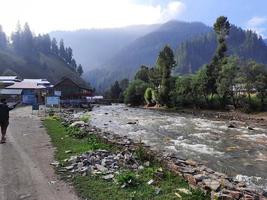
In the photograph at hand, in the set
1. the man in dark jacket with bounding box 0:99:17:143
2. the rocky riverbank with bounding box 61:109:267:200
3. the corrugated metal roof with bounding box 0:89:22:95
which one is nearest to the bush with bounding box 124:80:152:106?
the corrugated metal roof with bounding box 0:89:22:95

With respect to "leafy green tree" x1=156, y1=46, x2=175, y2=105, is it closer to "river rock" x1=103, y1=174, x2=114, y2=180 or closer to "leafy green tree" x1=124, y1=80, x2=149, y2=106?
"leafy green tree" x1=124, y1=80, x2=149, y2=106

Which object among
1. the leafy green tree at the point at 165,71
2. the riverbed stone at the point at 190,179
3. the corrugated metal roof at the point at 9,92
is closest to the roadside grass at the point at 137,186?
the riverbed stone at the point at 190,179

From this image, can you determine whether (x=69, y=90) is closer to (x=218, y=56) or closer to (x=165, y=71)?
(x=165, y=71)

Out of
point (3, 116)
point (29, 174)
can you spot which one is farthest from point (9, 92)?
point (29, 174)

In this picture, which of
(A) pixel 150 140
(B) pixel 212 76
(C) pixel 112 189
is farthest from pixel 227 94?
(C) pixel 112 189

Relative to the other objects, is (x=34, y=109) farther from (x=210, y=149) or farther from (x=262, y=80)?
(x=262, y=80)

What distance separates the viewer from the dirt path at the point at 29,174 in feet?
45.2

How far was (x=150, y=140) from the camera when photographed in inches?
1495

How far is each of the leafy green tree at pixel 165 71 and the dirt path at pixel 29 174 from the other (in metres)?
86.3

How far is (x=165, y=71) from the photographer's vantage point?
366 ft

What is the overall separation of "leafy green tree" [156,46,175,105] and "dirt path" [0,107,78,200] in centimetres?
8633

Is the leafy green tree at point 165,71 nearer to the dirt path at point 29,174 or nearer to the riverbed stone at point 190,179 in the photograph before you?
the dirt path at point 29,174

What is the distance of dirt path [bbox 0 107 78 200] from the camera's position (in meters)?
13.8

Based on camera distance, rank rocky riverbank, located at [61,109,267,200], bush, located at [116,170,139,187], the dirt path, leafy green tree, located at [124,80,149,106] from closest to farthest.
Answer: rocky riverbank, located at [61,109,267,200]
the dirt path
bush, located at [116,170,139,187]
leafy green tree, located at [124,80,149,106]
